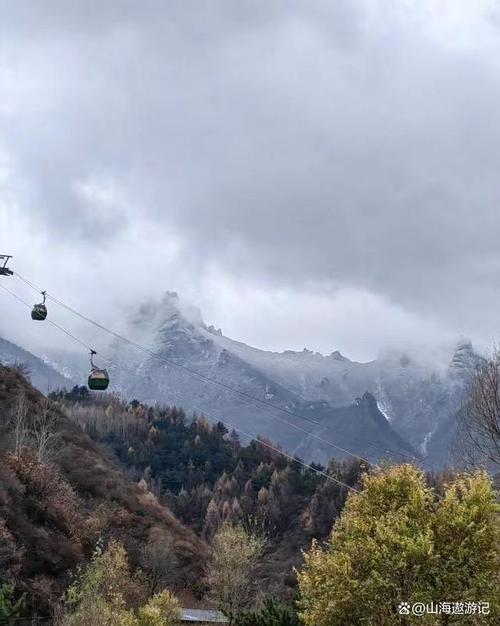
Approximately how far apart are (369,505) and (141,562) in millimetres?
50522

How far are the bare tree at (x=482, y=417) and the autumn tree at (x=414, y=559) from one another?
1507 centimetres

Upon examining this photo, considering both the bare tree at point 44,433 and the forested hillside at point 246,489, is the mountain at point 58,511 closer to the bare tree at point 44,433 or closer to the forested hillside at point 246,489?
the bare tree at point 44,433

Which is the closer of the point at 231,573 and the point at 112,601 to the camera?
the point at 112,601

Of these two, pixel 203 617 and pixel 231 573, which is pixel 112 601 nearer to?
pixel 203 617

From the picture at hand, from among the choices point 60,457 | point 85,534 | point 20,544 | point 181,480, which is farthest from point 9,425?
point 181,480

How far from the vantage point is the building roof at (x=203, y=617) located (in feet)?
176

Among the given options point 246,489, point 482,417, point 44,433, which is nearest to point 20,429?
point 44,433

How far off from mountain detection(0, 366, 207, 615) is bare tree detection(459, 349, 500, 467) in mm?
27653

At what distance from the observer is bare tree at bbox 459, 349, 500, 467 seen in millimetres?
33438

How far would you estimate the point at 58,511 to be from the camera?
196 ft

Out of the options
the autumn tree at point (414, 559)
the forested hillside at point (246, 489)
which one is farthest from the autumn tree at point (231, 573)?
the autumn tree at point (414, 559)

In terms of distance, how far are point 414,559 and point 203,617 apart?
43.3 metres

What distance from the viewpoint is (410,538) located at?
17.6 metres

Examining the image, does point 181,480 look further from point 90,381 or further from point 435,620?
point 435,620
